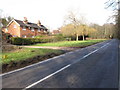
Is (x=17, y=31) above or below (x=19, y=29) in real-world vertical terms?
below

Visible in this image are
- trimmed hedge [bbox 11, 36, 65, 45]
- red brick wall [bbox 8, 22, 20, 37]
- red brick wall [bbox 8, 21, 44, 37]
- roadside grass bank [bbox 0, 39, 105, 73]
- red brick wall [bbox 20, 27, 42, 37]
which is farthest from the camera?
red brick wall [bbox 20, 27, 42, 37]

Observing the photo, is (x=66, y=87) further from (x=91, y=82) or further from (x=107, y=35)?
(x=107, y=35)

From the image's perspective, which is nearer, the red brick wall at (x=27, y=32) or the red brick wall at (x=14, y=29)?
the red brick wall at (x=14, y=29)

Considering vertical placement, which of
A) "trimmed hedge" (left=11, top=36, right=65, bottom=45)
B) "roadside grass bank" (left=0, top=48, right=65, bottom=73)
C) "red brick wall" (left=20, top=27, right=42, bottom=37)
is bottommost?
"roadside grass bank" (left=0, top=48, right=65, bottom=73)

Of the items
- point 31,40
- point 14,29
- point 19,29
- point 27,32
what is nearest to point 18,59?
point 31,40

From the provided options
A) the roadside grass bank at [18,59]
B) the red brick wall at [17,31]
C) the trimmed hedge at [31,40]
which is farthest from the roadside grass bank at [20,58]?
the red brick wall at [17,31]

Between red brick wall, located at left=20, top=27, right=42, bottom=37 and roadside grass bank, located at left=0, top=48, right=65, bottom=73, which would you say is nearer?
roadside grass bank, located at left=0, top=48, right=65, bottom=73

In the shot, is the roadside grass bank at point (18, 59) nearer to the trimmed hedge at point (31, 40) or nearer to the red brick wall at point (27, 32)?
the trimmed hedge at point (31, 40)

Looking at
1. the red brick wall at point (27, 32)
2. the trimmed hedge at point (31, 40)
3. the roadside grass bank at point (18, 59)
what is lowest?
the roadside grass bank at point (18, 59)

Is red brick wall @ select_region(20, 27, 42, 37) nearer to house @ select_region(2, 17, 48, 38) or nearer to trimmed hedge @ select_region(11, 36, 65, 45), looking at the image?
house @ select_region(2, 17, 48, 38)

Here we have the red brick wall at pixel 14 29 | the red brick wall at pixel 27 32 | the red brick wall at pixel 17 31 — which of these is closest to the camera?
the red brick wall at pixel 17 31

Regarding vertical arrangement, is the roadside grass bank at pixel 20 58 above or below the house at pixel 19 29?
below

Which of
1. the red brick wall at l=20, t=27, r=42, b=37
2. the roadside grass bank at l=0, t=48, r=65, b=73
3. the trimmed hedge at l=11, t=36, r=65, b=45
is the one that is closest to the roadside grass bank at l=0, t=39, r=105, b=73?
the roadside grass bank at l=0, t=48, r=65, b=73

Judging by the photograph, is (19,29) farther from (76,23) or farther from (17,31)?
(76,23)
